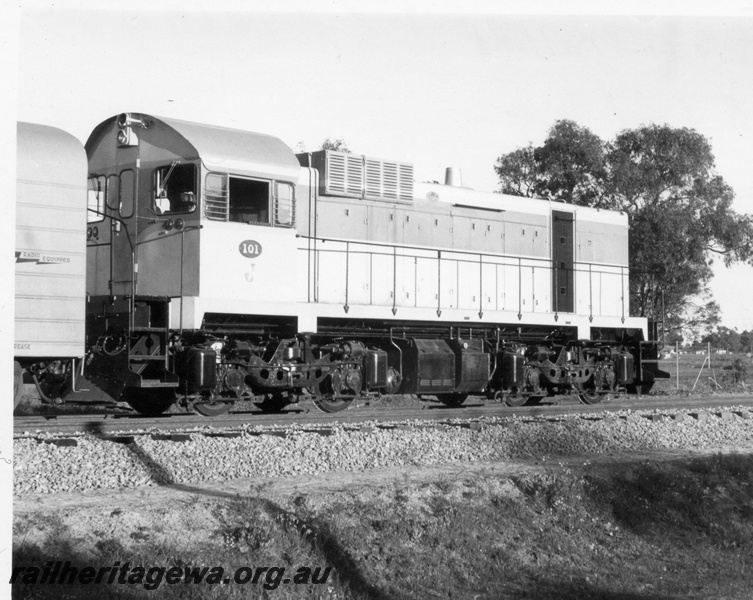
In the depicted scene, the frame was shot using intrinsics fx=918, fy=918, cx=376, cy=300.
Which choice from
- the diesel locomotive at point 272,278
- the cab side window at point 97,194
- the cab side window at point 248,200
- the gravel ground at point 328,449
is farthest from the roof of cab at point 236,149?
the gravel ground at point 328,449

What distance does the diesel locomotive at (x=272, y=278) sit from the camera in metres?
10.4

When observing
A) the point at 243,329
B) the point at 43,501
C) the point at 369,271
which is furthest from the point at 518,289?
the point at 43,501

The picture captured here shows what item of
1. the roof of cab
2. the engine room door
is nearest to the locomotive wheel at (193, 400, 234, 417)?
the roof of cab

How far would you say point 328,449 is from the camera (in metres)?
9.34

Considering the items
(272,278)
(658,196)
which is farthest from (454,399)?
(658,196)

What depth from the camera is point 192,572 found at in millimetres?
5875

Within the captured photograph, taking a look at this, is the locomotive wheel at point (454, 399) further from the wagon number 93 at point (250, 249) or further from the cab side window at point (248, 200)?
the wagon number 93 at point (250, 249)

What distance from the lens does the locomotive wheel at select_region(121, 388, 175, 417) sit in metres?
12.4

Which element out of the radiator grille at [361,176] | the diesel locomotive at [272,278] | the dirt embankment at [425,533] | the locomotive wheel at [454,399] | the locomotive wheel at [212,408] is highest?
the radiator grille at [361,176]

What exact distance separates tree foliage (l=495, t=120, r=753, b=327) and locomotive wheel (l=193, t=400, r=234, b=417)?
1699 centimetres

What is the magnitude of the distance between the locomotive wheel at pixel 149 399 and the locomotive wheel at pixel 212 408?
0.38 metres

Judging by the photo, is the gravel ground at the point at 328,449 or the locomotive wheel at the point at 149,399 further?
the locomotive wheel at the point at 149,399

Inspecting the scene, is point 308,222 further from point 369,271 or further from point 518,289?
point 518,289

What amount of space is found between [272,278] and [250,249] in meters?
0.53
